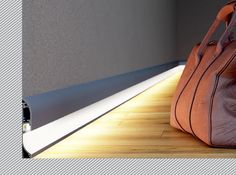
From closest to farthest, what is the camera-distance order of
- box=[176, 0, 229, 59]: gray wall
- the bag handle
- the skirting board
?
the skirting board
the bag handle
box=[176, 0, 229, 59]: gray wall

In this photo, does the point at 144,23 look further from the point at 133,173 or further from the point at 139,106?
the point at 133,173

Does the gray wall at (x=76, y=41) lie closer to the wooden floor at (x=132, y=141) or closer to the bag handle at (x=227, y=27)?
the wooden floor at (x=132, y=141)

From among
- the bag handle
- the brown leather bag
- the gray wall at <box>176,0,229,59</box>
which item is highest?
the bag handle

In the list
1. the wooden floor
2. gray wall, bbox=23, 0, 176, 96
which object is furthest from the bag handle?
gray wall, bbox=23, 0, 176, 96

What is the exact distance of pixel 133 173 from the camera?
75 cm

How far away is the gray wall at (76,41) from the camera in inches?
Result: 34.2

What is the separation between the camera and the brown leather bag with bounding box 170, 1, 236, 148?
934mm

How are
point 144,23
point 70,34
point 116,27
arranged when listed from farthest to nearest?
point 144,23 < point 116,27 < point 70,34

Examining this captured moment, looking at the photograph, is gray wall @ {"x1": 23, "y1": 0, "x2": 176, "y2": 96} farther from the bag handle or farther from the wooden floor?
the bag handle

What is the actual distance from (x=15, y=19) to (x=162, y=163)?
1.19ft

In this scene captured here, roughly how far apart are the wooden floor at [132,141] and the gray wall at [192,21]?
341 centimetres

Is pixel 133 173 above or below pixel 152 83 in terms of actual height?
above

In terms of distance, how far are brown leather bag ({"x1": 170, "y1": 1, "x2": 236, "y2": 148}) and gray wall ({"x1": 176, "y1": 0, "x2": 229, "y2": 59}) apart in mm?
3777

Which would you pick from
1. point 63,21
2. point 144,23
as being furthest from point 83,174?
point 144,23
